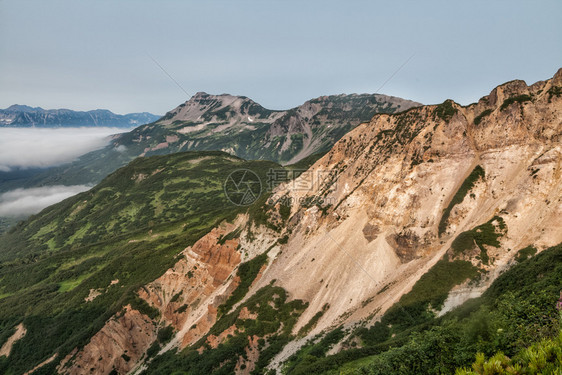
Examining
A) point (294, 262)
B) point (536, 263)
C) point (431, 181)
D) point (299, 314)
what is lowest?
point (299, 314)

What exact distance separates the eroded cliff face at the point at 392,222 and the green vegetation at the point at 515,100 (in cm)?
43

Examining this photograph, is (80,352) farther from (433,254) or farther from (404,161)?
(404,161)

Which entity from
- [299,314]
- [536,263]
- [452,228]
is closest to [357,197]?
[452,228]

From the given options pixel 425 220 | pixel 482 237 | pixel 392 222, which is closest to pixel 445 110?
pixel 425 220

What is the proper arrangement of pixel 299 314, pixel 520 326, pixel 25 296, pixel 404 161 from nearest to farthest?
pixel 520 326 < pixel 299 314 < pixel 404 161 < pixel 25 296

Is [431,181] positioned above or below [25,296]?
above

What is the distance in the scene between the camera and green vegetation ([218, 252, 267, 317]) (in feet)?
333

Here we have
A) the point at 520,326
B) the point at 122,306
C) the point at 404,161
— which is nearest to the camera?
the point at 520,326

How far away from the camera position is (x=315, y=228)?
10425cm

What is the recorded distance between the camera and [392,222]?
87250mm

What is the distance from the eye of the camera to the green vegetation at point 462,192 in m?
79.9

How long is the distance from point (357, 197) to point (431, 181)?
23.3 meters

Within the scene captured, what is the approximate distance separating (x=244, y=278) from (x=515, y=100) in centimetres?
10379

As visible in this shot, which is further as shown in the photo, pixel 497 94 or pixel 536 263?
pixel 497 94
